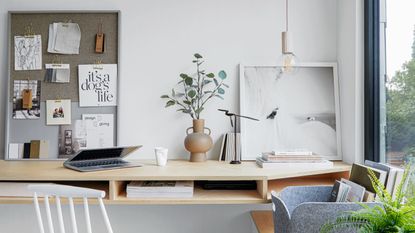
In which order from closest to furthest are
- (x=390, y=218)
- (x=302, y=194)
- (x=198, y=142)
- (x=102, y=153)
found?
(x=390, y=218) → (x=302, y=194) → (x=102, y=153) → (x=198, y=142)

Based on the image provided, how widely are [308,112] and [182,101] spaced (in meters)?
0.79

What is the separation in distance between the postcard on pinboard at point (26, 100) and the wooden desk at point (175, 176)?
0.34 m

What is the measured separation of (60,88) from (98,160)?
0.61 metres

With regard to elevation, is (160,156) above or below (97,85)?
below

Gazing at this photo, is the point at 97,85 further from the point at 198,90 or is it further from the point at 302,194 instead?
the point at 302,194

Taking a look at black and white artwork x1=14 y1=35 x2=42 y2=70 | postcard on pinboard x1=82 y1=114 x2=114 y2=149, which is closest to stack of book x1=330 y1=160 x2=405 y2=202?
postcard on pinboard x1=82 y1=114 x2=114 y2=149

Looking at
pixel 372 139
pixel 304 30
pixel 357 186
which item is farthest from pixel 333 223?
pixel 304 30

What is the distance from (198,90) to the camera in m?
2.11

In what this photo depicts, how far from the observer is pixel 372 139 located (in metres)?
1.85

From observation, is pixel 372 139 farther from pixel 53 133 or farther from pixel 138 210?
pixel 53 133

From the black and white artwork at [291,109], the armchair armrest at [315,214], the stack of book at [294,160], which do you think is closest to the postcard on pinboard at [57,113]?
the black and white artwork at [291,109]

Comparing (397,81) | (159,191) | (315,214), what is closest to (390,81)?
(397,81)

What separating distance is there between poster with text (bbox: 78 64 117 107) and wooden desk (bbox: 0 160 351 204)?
17.5 inches

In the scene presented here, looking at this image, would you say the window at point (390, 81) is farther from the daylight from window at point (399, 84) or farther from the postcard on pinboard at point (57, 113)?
the postcard on pinboard at point (57, 113)
